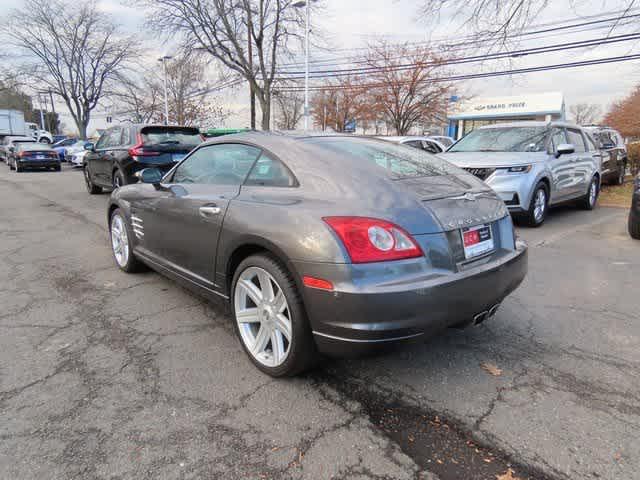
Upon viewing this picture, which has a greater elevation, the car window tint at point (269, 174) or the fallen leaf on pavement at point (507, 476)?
the car window tint at point (269, 174)

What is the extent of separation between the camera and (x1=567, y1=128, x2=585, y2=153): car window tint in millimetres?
8180

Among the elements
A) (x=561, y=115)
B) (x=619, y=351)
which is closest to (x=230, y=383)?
(x=619, y=351)

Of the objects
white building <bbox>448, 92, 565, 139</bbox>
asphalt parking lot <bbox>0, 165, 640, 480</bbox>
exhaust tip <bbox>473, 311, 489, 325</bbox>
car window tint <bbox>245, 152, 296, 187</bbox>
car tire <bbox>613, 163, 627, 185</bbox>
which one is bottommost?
asphalt parking lot <bbox>0, 165, 640, 480</bbox>

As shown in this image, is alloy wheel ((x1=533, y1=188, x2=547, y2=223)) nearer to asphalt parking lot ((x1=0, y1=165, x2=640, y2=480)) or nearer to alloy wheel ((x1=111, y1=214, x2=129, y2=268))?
asphalt parking lot ((x1=0, y1=165, x2=640, y2=480))

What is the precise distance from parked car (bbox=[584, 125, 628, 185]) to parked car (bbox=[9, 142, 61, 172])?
21.2 m

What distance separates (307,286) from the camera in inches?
89.3

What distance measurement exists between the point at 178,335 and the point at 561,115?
3776 centimetres

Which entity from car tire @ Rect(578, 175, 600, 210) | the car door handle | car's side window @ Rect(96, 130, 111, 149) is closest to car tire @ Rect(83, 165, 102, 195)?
car's side window @ Rect(96, 130, 111, 149)

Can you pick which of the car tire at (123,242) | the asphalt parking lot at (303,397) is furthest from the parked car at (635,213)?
the car tire at (123,242)

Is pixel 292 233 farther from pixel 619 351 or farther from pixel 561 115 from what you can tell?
pixel 561 115

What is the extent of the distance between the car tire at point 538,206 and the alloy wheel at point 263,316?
5.67 meters

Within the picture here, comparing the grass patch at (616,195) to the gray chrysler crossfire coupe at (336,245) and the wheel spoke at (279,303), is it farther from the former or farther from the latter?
the wheel spoke at (279,303)

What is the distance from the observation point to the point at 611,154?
38.7 ft

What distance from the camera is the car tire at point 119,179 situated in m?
8.95
